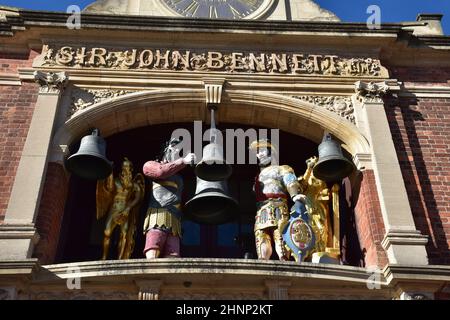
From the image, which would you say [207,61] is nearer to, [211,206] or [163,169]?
[163,169]

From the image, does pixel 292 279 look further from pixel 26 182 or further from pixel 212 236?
pixel 26 182

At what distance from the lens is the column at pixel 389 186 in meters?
7.41

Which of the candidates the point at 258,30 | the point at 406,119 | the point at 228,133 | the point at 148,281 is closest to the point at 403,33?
the point at 406,119

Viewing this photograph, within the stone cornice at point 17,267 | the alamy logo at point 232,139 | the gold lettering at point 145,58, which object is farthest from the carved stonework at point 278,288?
the gold lettering at point 145,58

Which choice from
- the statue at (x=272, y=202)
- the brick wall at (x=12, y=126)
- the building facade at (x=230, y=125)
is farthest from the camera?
the brick wall at (x=12, y=126)

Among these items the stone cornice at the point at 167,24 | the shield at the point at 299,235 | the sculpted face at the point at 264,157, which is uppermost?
the stone cornice at the point at 167,24

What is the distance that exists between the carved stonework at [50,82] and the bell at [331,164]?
3814mm

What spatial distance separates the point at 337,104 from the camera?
364 inches

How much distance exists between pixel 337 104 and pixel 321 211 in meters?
1.76

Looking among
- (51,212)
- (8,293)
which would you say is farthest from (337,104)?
(8,293)

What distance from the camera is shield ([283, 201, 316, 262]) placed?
7762 mm

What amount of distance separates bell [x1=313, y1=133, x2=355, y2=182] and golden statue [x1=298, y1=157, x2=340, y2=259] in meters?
0.27

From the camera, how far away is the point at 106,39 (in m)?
9.73

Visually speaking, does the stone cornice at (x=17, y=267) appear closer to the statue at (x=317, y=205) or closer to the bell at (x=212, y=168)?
the bell at (x=212, y=168)
